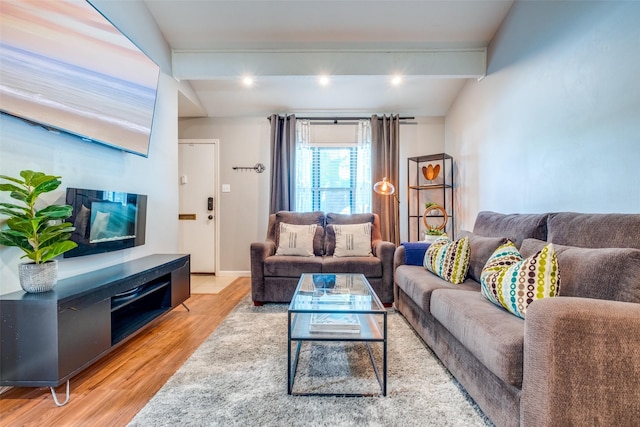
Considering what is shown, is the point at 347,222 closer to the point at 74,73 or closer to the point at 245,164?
the point at 245,164

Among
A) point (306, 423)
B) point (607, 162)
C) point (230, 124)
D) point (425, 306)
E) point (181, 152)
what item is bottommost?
point (306, 423)

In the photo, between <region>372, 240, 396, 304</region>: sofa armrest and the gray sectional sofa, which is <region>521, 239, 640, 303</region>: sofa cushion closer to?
the gray sectional sofa

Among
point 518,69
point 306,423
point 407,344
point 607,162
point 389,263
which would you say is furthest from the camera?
point 389,263

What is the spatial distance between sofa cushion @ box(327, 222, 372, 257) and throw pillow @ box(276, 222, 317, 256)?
0.95 feet

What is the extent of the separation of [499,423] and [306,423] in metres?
0.79

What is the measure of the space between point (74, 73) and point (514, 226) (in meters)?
3.06

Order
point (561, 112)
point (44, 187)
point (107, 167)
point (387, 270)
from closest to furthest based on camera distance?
point (44, 187) < point (561, 112) < point (107, 167) < point (387, 270)

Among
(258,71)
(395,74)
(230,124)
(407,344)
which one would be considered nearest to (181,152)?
(230,124)

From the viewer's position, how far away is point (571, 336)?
0.99m

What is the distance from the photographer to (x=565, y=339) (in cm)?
99

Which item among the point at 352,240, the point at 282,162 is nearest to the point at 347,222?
the point at 352,240

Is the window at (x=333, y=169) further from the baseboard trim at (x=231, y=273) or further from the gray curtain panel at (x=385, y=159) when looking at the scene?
the baseboard trim at (x=231, y=273)

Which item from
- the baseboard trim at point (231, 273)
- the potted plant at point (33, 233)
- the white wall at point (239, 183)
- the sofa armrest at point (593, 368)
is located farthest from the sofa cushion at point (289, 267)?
the sofa armrest at point (593, 368)

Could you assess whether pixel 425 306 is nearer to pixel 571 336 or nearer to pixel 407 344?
pixel 407 344
